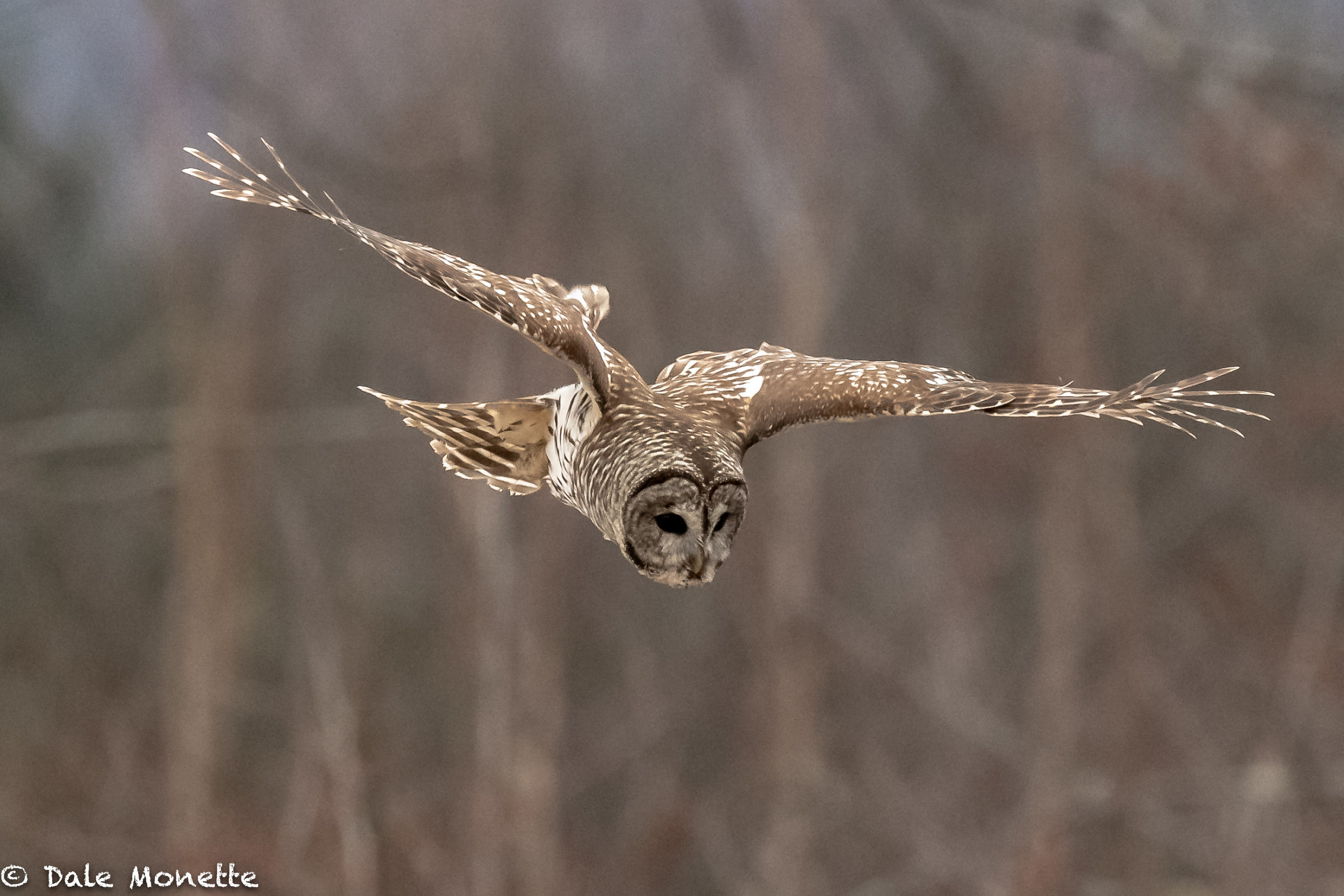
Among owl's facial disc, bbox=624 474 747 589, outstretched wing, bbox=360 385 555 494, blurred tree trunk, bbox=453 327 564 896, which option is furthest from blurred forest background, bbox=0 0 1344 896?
owl's facial disc, bbox=624 474 747 589

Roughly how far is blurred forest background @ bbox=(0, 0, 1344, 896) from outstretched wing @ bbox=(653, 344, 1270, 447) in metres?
4.88

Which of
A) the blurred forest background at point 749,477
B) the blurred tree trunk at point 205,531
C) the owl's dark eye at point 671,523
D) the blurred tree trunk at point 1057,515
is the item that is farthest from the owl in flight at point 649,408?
the blurred tree trunk at point 1057,515

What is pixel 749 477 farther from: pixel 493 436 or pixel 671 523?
pixel 671 523

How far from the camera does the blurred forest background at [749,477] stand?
291 inches

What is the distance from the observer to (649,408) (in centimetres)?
205

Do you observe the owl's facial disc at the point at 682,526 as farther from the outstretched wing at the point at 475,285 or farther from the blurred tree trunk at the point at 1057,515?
the blurred tree trunk at the point at 1057,515

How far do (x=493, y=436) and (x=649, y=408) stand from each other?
0.52 m

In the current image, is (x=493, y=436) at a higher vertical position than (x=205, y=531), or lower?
lower

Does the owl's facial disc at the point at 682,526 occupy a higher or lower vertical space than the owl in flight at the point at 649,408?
lower

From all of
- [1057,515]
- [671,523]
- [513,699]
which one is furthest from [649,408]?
[1057,515]

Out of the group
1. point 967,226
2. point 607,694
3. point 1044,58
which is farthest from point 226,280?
point 1044,58

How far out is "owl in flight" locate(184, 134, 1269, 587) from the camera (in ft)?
5.82

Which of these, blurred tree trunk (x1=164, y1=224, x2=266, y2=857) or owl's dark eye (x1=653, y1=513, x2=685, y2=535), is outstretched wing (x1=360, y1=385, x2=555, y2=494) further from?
blurred tree trunk (x1=164, y1=224, x2=266, y2=857)

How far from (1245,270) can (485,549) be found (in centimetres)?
518
